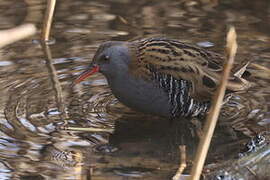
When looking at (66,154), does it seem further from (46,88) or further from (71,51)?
(71,51)

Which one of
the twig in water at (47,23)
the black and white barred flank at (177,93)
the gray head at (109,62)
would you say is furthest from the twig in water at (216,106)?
the twig in water at (47,23)

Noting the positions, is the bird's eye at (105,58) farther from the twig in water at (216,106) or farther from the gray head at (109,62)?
the twig in water at (216,106)

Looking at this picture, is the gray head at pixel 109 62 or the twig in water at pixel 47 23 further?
the twig in water at pixel 47 23

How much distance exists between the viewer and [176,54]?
200 inches

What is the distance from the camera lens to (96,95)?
5480 millimetres

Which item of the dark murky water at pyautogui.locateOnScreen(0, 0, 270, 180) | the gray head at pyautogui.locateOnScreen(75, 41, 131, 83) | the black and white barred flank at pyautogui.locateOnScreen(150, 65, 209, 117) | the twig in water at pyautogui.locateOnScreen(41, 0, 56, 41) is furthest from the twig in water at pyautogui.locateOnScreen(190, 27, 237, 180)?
the twig in water at pyautogui.locateOnScreen(41, 0, 56, 41)

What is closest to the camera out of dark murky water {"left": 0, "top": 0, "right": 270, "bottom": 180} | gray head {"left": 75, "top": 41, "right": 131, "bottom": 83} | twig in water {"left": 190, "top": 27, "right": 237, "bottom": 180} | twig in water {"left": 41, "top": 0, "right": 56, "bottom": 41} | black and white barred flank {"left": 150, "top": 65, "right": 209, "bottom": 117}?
twig in water {"left": 190, "top": 27, "right": 237, "bottom": 180}

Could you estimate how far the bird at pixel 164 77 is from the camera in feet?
16.3

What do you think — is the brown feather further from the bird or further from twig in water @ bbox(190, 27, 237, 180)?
twig in water @ bbox(190, 27, 237, 180)

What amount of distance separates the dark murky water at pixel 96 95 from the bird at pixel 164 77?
21 cm

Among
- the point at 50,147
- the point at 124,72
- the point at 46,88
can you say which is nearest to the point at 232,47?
the point at 50,147

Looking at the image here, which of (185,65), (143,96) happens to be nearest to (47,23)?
(143,96)

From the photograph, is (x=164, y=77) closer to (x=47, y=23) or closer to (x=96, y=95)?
(x=96, y=95)

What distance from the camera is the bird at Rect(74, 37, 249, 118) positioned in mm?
4980
